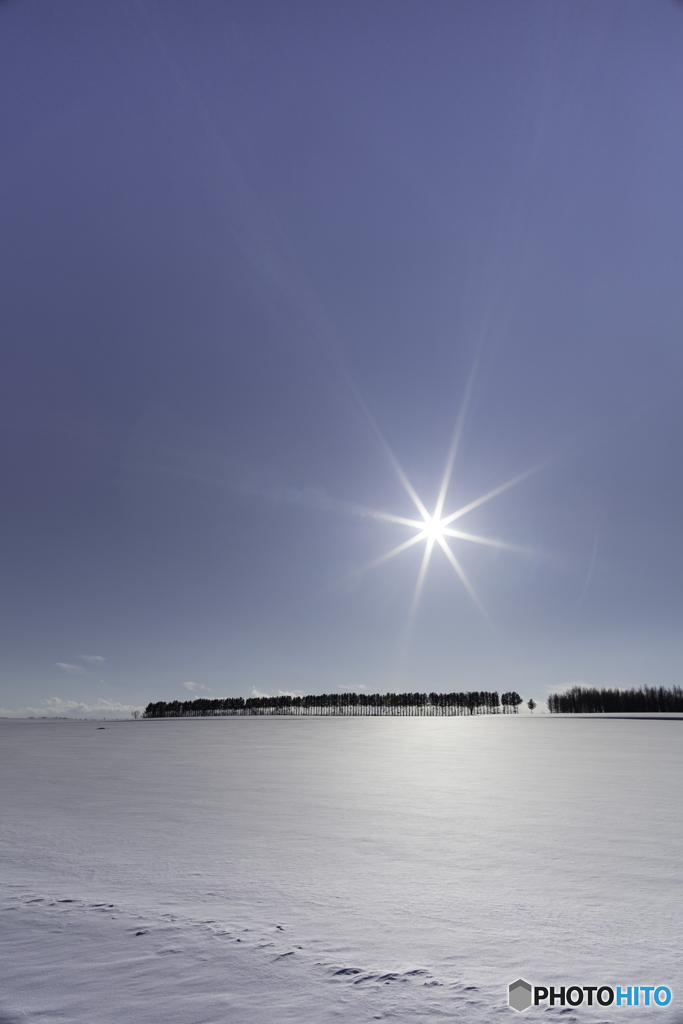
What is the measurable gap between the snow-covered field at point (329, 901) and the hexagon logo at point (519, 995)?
0.08 meters

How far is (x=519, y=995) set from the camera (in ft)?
14.6

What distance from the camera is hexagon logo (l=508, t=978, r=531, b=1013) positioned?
4.32m

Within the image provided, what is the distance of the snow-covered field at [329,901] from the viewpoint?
4.50 meters

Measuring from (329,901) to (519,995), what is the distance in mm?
2779

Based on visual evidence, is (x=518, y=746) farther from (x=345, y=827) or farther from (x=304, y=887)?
(x=304, y=887)

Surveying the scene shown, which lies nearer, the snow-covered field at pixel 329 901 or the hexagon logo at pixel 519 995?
the hexagon logo at pixel 519 995

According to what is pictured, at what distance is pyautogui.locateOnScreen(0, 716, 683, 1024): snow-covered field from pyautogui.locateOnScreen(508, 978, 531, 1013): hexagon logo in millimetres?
84

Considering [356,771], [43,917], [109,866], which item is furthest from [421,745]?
[43,917]

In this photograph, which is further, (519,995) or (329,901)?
(329,901)

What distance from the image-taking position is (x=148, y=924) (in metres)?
5.95

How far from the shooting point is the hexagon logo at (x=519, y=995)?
14.2ft

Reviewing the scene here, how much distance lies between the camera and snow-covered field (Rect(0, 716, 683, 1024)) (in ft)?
14.8

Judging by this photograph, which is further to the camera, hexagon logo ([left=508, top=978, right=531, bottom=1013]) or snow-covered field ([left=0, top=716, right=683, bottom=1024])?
snow-covered field ([left=0, top=716, right=683, bottom=1024])

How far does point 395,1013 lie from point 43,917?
4204 millimetres
